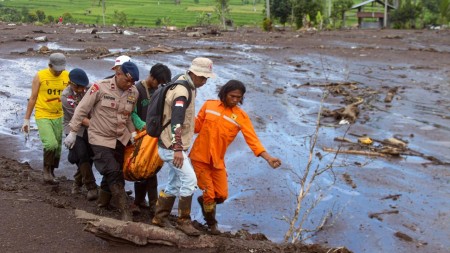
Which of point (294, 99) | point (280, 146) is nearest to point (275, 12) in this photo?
point (294, 99)

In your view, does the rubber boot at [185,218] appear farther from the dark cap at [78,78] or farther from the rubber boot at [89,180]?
the dark cap at [78,78]

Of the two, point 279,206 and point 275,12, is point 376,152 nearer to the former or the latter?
point 279,206

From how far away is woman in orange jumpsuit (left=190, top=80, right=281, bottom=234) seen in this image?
517 centimetres

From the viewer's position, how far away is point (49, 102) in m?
6.45

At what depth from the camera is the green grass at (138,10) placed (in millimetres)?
72750

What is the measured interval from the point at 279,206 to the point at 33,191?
3027mm

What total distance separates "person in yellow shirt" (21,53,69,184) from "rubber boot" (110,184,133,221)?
143 cm

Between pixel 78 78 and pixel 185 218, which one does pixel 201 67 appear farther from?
pixel 78 78

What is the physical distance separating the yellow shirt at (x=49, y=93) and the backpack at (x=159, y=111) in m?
2.05

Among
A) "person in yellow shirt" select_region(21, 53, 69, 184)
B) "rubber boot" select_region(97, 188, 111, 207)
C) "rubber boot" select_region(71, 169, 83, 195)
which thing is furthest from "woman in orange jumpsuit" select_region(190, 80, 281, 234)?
"person in yellow shirt" select_region(21, 53, 69, 184)

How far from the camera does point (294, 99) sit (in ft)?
46.0

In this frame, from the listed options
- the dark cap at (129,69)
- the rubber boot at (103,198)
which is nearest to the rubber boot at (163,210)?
the rubber boot at (103,198)

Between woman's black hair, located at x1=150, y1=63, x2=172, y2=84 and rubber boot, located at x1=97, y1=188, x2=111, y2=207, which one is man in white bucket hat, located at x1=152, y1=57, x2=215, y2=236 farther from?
rubber boot, located at x1=97, y1=188, x2=111, y2=207

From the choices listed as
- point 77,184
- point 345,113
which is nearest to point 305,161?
point 345,113
